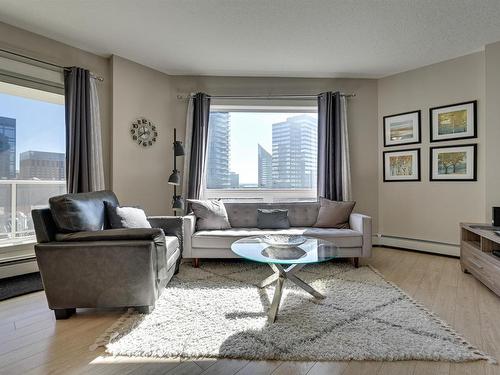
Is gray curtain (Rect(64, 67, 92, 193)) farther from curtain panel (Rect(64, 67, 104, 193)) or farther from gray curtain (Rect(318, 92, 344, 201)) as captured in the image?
gray curtain (Rect(318, 92, 344, 201))

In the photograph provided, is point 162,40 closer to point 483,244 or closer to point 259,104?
point 259,104

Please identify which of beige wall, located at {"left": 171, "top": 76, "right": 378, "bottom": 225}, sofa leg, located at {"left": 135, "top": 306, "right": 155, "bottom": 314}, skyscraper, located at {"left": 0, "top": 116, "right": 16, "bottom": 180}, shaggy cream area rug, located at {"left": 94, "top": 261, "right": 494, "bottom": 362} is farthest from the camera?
beige wall, located at {"left": 171, "top": 76, "right": 378, "bottom": 225}

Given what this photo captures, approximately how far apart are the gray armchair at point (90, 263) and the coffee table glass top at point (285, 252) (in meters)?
0.73

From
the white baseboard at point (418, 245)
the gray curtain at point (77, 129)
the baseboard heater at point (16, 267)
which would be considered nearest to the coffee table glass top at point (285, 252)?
the gray curtain at point (77, 129)

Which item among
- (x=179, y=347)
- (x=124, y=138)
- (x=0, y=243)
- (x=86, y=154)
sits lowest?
(x=179, y=347)

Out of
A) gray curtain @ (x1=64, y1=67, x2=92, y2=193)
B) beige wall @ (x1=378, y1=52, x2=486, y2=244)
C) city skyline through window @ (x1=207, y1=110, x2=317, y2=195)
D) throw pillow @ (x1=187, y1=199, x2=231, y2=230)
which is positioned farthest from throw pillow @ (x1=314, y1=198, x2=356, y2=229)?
gray curtain @ (x1=64, y1=67, x2=92, y2=193)

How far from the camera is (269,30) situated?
305cm

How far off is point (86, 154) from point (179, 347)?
2.67 meters

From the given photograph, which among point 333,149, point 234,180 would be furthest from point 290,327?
point 333,149

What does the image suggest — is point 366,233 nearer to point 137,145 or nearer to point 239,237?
point 239,237

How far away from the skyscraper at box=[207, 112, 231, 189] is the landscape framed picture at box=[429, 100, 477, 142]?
3.02 m

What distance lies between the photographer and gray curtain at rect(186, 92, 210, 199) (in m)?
4.19

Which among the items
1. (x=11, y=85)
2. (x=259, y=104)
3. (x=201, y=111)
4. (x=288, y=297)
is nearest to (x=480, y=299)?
(x=288, y=297)

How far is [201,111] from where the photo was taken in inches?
166
